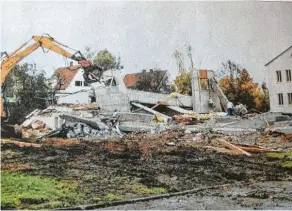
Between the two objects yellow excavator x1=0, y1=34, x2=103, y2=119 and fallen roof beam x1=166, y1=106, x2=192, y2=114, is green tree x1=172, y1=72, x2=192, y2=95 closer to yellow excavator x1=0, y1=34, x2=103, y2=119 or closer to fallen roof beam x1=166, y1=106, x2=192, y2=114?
fallen roof beam x1=166, y1=106, x2=192, y2=114

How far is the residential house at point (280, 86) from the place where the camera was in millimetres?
4905

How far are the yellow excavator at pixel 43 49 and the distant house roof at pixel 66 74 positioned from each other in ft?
0.26

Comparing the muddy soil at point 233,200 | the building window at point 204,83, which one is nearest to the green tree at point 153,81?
the building window at point 204,83

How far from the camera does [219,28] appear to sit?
491 cm

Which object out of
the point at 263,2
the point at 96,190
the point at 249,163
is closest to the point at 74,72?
the point at 96,190

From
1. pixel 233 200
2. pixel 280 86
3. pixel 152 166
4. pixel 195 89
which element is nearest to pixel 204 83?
pixel 195 89

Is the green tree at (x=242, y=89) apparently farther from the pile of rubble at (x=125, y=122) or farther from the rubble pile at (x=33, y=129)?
the rubble pile at (x=33, y=129)

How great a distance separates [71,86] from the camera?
414 centimetres

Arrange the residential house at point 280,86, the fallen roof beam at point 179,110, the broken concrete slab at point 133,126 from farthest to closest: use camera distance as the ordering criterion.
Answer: the residential house at point 280,86, the fallen roof beam at point 179,110, the broken concrete slab at point 133,126

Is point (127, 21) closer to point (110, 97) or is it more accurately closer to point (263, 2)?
point (110, 97)

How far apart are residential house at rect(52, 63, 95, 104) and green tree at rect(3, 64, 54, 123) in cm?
8

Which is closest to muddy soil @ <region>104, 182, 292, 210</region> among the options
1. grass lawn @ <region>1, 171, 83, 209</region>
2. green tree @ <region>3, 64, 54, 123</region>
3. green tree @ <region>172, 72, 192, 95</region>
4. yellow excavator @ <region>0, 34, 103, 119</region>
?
grass lawn @ <region>1, 171, 83, 209</region>

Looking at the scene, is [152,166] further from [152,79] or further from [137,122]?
[152,79]

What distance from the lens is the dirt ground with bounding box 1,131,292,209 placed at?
392 centimetres
